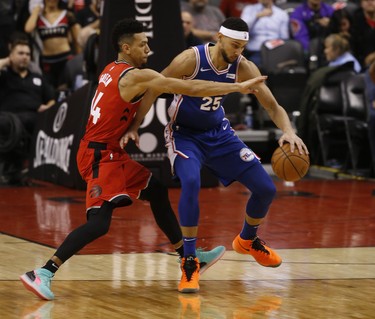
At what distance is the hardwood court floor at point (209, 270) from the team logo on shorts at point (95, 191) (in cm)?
66

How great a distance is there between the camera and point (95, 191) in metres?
7.02

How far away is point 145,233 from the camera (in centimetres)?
959

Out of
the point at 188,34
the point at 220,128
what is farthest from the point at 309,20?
the point at 220,128

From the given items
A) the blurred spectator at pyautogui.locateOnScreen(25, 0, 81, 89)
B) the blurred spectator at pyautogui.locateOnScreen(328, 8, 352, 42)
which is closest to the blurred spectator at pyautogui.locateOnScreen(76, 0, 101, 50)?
the blurred spectator at pyautogui.locateOnScreen(25, 0, 81, 89)

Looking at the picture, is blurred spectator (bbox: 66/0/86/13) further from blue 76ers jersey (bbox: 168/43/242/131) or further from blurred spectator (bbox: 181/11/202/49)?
blue 76ers jersey (bbox: 168/43/242/131)

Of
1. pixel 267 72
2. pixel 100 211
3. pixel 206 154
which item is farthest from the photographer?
pixel 267 72

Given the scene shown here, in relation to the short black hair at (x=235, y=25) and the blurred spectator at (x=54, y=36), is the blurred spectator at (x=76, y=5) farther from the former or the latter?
the short black hair at (x=235, y=25)

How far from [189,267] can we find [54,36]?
9007 mm

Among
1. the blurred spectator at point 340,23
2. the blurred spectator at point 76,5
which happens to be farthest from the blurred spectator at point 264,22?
the blurred spectator at point 76,5

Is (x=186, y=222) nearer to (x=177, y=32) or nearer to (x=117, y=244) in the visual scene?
(x=117, y=244)

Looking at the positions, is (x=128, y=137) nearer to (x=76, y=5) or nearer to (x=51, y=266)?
(x=51, y=266)

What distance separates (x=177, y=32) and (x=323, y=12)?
5170 mm

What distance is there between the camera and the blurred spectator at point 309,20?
1683cm

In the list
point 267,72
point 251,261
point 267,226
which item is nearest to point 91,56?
point 267,72
